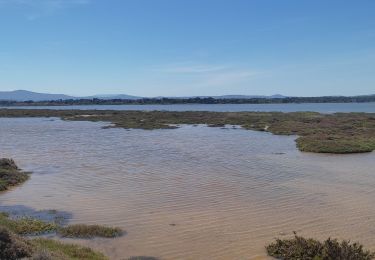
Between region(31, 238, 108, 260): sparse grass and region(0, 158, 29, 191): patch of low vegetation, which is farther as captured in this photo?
region(0, 158, 29, 191): patch of low vegetation

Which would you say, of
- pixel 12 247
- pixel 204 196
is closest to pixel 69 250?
pixel 12 247

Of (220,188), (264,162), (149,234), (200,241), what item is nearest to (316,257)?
(200,241)

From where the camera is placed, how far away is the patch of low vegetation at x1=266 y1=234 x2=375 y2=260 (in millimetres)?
10219

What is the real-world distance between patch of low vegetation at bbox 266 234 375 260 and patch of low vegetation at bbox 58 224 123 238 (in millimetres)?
4158

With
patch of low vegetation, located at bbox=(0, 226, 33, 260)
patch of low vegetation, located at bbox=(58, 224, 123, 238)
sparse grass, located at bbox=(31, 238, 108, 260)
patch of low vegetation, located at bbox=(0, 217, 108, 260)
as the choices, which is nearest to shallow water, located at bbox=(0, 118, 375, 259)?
patch of low vegetation, located at bbox=(58, 224, 123, 238)

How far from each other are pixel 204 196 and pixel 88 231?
608 centimetres

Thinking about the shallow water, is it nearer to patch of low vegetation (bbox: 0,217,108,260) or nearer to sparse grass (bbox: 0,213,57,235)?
patch of low vegetation (bbox: 0,217,108,260)

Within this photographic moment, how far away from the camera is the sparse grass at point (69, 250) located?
Answer: 10.3m

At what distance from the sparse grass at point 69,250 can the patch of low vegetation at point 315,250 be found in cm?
411

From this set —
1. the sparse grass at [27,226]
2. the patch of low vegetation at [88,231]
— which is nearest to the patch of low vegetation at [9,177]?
the sparse grass at [27,226]

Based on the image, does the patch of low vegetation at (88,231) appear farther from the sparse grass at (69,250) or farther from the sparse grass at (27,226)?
the sparse grass at (69,250)

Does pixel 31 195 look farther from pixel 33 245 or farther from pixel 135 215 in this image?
pixel 33 245

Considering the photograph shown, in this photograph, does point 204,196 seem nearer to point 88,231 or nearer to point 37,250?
point 88,231

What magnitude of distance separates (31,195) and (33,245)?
27.7 ft
